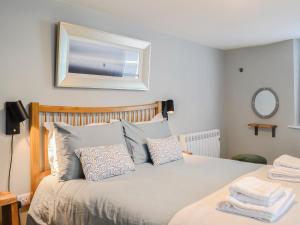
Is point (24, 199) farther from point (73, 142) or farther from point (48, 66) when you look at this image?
point (48, 66)

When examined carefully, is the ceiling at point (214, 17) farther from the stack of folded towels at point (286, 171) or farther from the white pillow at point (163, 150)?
the stack of folded towels at point (286, 171)

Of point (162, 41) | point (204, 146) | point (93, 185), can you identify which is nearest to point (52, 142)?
point (93, 185)

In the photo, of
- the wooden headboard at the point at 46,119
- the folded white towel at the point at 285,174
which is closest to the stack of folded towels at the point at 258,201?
the folded white towel at the point at 285,174

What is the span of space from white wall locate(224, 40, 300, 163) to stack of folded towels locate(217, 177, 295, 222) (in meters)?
2.65

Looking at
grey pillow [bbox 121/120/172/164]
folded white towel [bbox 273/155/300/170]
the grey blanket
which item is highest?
grey pillow [bbox 121/120/172/164]

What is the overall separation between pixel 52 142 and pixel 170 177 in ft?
3.34

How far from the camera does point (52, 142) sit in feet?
7.30

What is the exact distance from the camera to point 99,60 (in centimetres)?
271

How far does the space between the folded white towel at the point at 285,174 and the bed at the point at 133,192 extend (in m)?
0.09

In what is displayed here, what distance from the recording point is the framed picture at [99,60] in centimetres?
240

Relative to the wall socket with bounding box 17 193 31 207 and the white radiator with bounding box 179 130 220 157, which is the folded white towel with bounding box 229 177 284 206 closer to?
the wall socket with bounding box 17 193 31 207

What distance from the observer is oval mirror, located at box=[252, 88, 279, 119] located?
4.00 meters

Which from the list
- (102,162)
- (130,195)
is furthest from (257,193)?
(102,162)

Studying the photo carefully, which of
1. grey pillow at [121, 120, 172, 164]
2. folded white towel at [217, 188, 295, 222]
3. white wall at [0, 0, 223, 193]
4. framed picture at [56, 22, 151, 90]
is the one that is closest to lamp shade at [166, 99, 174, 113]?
white wall at [0, 0, 223, 193]
